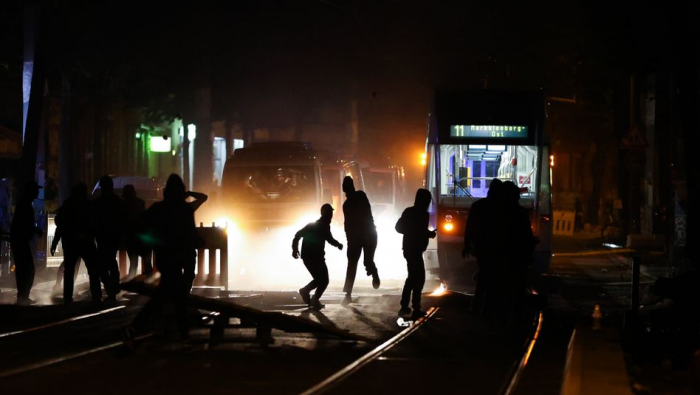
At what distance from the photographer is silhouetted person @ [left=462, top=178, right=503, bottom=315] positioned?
1514cm

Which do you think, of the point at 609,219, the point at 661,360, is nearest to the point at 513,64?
the point at 609,219

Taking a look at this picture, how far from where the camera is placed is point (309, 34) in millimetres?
39375

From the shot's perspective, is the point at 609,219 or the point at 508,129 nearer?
the point at 508,129

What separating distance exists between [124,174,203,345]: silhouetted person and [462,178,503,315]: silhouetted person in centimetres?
441

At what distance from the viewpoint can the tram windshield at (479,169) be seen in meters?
23.3

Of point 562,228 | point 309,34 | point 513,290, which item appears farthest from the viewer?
point 562,228

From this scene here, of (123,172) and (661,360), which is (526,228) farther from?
(123,172)

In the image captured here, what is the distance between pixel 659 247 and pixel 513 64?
41.7 feet

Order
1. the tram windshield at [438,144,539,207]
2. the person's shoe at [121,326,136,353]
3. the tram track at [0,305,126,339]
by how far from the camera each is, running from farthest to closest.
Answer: the tram windshield at [438,144,539,207], the tram track at [0,305,126,339], the person's shoe at [121,326,136,353]

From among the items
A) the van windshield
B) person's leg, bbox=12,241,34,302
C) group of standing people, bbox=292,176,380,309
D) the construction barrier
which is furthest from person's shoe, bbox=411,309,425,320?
the construction barrier

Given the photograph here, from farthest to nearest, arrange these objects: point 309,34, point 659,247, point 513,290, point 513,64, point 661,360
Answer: point 513,64 → point 309,34 → point 659,247 → point 513,290 → point 661,360

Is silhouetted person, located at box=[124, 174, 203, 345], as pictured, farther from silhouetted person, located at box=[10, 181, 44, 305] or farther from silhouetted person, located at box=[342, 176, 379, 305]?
silhouetted person, located at box=[342, 176, 379, 305]

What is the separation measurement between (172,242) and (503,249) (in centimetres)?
483

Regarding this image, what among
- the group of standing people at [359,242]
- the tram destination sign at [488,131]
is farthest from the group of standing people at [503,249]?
the tram destination sign at [488,131]
